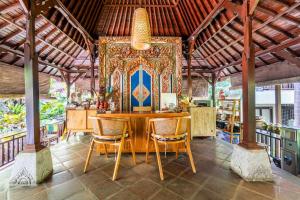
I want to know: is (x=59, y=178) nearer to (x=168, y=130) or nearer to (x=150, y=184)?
(x=150, y=184)

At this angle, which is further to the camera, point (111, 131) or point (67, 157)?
point (67, 157)

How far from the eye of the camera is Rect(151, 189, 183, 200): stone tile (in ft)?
5.93

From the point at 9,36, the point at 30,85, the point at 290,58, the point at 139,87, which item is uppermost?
the point at 9,36

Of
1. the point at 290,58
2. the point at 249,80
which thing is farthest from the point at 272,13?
the point at 249,80

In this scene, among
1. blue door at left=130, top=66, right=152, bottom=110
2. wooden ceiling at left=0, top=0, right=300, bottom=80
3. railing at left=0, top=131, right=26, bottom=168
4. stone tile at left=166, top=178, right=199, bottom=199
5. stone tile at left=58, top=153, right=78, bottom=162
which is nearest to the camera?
stone tile at left=166, top=178, right=199, bottom=199

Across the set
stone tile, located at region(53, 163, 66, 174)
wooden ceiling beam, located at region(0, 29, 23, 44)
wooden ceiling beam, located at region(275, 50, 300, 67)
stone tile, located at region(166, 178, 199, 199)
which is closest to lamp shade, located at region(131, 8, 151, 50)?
stone tile, located at region(166, 178, 199, 199)

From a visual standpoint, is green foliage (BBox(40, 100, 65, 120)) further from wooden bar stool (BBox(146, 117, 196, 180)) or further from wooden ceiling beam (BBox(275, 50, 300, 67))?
wooden ceiling beam (BBox(275, 50, 300, 67))

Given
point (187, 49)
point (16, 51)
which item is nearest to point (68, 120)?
point (16, 51)

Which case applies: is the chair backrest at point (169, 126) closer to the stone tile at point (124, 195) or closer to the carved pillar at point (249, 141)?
the stone tile at point (124, 195)

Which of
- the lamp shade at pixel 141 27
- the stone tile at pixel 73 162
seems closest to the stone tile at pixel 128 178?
the stone tile at pixel 73 162

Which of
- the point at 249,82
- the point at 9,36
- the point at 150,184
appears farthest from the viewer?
the point at 9,36

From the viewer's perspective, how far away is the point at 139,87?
5.04 m

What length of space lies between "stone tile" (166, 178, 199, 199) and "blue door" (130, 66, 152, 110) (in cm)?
314

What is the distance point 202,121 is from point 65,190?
398 cm
